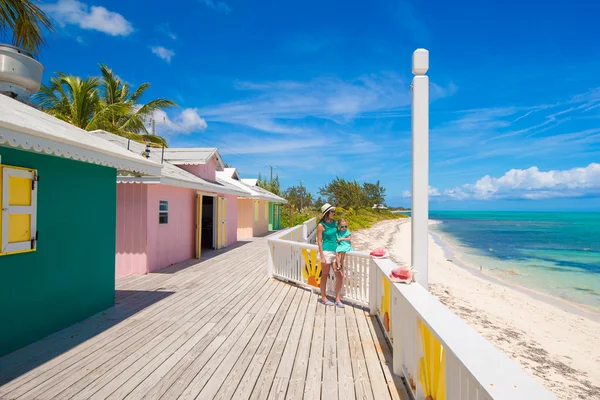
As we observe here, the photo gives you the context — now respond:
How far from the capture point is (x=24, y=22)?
23.3 ft

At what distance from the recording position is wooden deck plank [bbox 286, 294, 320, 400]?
113 inches

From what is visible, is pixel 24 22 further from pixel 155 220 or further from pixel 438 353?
pixel 438 353

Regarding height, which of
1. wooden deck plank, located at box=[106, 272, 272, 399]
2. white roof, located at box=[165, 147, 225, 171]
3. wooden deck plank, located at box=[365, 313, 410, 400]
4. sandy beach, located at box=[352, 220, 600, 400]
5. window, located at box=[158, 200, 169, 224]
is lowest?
sandy beach, located at box=[352, 220, 600, 400]

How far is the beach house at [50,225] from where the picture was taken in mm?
3365

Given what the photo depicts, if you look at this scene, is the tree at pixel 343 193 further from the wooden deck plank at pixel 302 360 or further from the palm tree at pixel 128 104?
the wooden deck plank at pixel 302 360

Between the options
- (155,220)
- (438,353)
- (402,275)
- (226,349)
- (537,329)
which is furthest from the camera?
(155,220)

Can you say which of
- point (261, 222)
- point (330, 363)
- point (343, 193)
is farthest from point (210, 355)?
point (343, 193)

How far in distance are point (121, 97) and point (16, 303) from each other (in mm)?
19924

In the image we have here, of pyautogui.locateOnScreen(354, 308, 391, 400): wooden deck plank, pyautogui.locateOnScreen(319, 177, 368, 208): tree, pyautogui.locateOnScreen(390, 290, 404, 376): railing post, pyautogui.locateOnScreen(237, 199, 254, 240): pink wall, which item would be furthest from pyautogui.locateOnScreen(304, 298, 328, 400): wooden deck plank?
pyautogui.locateOnScreen(319, 177, 368, 208): tree

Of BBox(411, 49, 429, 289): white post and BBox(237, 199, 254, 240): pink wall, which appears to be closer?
BBox(411, 49, 429, 289): white post

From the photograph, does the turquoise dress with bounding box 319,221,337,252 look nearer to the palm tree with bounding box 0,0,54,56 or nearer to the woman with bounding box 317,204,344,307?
the woman with bounding box 317,204,344,307

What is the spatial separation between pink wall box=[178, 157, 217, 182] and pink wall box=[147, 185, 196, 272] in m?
1.71

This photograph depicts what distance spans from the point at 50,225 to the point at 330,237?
12.3 ft

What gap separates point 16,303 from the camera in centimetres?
354
